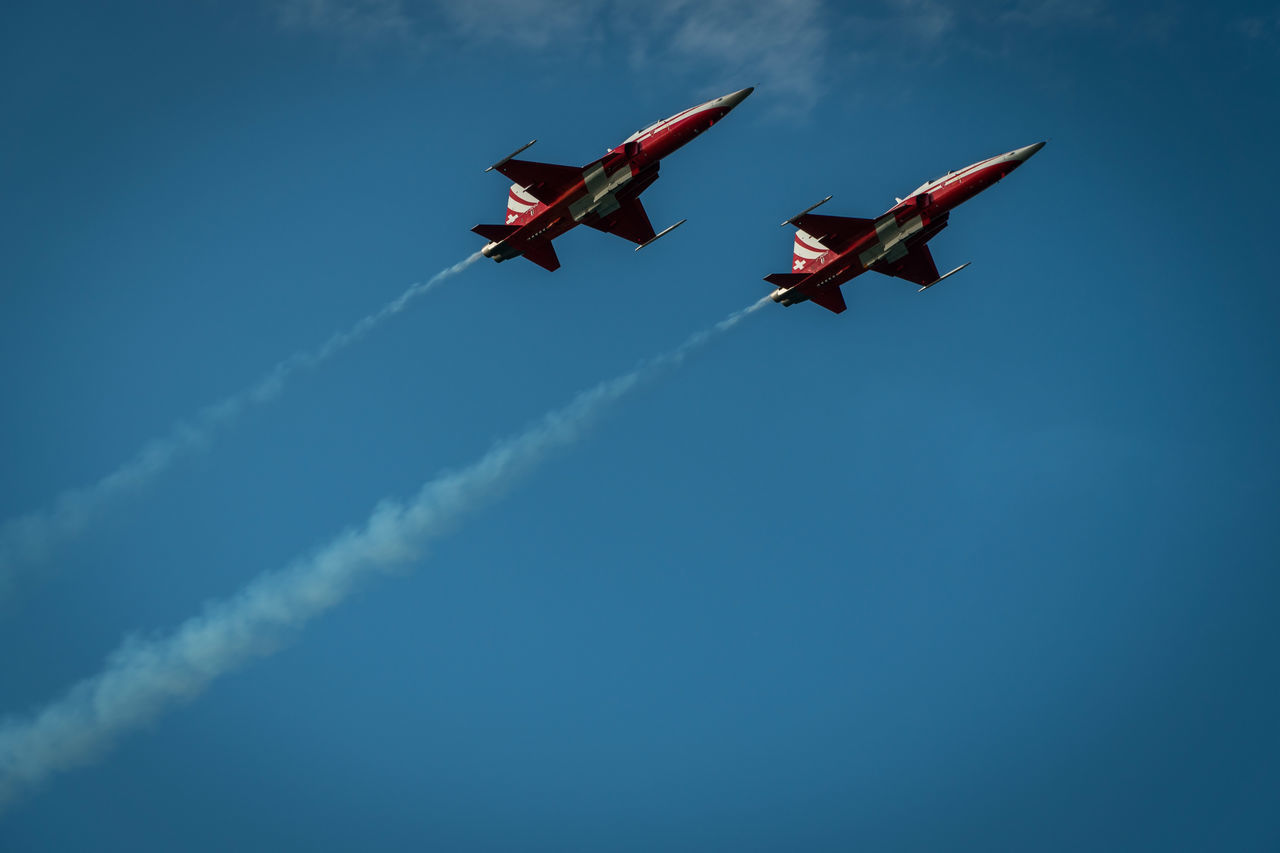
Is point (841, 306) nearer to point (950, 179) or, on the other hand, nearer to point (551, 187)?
point (950, 179)

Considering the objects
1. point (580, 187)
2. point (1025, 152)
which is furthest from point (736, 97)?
point (1025, 152)

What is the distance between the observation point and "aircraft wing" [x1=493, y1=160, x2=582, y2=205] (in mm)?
53719

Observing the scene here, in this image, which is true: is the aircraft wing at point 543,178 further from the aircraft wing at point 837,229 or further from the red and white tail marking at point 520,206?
the aircraft wing at point 837,229

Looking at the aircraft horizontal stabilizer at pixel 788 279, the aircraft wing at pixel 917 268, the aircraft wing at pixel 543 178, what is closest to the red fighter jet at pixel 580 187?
the aircraft wing at pixel 543 178

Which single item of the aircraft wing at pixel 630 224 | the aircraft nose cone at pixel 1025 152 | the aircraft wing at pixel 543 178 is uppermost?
the aircraft wing at pixel 543 178

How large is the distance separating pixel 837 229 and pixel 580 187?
521 inches

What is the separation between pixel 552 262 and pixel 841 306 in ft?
51.3

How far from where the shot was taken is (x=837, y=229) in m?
57.0

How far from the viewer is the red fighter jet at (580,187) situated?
53406 mm

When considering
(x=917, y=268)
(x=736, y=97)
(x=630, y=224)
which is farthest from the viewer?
(x=917, y=268)

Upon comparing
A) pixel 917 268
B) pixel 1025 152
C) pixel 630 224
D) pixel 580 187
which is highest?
pixel 580 187

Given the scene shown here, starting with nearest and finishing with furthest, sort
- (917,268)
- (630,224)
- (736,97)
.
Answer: (736,97) < (630,224) < (917,268)

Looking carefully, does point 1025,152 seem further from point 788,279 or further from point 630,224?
point 630,224

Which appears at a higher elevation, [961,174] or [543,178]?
[543,178]
